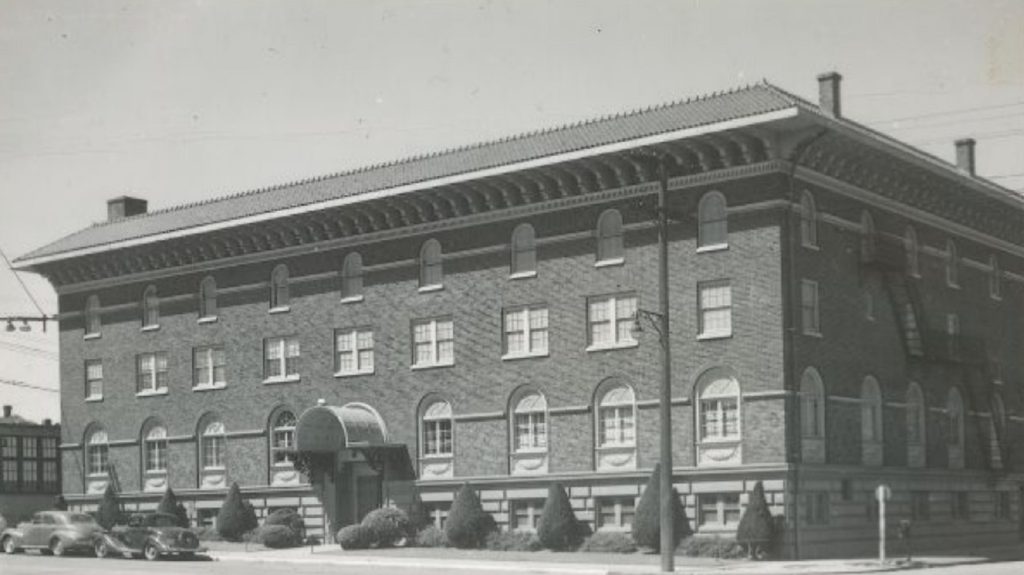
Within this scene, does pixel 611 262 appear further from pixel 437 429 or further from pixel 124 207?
pixel 124 207

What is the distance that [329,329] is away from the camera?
5322cm

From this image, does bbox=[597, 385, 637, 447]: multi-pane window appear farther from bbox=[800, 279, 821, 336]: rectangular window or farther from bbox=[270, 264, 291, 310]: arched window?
bbox=[270, 264, 291, 310]: arched window

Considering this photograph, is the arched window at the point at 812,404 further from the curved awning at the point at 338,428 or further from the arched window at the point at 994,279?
the curved awning at the point at 338,428

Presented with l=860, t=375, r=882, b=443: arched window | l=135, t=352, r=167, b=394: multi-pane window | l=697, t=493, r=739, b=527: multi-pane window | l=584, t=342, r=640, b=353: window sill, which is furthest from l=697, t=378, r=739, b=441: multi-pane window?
l=135, t=352, r=167, b=394: multi-pane window

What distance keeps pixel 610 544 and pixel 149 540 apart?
Result: 13625 mm

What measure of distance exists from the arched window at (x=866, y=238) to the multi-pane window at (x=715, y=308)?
225 inches

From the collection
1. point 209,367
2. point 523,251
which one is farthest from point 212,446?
point 523,251

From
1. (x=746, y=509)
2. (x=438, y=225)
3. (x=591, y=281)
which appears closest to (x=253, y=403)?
(x=438, y=225)

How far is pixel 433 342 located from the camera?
5050cm

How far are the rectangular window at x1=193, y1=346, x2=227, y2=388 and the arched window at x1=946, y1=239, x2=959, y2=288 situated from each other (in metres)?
27.0

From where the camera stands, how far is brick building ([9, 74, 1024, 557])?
141ft

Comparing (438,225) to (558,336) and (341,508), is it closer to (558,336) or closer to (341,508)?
(558,336)

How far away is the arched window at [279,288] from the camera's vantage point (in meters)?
54.9

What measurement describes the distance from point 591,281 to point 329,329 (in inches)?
458
